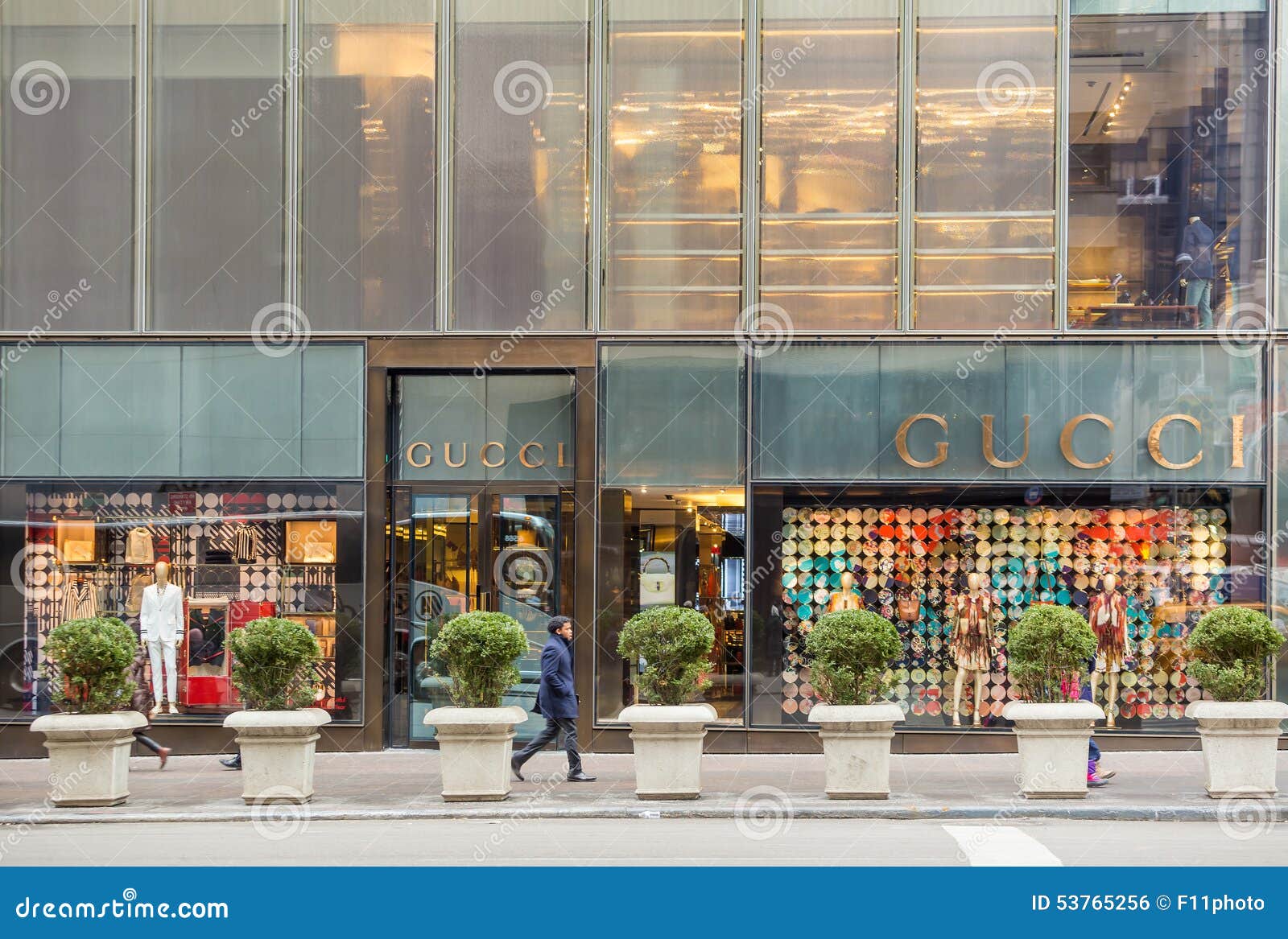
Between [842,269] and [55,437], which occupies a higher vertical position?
[842,269]

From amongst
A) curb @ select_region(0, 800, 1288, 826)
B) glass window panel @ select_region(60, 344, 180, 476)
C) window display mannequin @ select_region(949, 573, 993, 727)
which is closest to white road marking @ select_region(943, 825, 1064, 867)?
curb @ select_region(0, 800, 1288, 826)

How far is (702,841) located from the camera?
10836mm

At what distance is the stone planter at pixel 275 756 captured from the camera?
12.7 meters

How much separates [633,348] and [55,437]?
279 inches

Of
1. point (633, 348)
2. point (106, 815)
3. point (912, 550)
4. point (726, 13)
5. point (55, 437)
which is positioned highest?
point (726, 13)

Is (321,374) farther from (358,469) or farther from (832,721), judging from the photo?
(832,721)

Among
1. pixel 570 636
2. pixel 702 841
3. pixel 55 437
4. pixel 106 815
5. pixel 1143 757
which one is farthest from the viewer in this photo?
pixel 55 437

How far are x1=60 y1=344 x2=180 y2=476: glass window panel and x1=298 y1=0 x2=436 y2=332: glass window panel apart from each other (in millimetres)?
2140

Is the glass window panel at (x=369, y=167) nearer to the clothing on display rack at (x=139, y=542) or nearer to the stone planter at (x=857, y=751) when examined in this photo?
the clothing on display rack at (x=139, y=542)

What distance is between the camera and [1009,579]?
16.3 metres

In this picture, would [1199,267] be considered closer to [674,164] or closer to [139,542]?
[674,164]

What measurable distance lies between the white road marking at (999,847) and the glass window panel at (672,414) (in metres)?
5.87

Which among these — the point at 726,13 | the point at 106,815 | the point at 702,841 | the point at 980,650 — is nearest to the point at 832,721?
the point at 702,841
